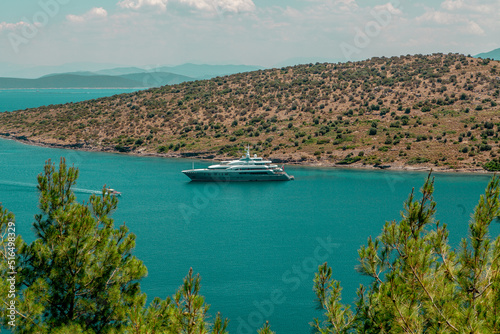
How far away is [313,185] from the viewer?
8331cm

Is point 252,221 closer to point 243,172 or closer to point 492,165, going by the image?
point 243,172

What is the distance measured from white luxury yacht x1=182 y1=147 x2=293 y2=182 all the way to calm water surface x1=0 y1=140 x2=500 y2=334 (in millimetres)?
2732

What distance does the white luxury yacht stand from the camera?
89669 millimetres

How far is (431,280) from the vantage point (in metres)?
15.3

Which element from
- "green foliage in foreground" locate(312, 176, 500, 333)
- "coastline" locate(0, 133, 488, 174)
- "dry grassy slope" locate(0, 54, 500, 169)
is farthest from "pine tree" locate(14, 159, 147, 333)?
"dry grassy slope" locate(0, 54, 500, 169)

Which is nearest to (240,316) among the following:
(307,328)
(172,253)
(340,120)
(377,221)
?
(307,328)

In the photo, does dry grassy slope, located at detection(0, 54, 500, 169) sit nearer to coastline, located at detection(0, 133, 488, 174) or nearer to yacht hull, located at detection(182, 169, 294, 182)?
coastline, located at detection(0, 133, 488, 174)

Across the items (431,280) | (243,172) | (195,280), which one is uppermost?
(431,280)

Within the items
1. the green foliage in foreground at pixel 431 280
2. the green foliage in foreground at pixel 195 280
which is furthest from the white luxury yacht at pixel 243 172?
the green foliage in foreground at pixel 431 280

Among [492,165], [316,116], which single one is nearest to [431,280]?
[492,165]

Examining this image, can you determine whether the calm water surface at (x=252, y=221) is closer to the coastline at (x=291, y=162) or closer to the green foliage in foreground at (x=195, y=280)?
the coastline at (x=291, y=162)

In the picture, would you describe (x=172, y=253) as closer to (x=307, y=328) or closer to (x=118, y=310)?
(x=307, y=328)

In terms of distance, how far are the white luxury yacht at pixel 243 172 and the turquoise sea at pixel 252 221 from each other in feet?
9.33

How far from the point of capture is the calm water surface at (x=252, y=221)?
40000 mm
